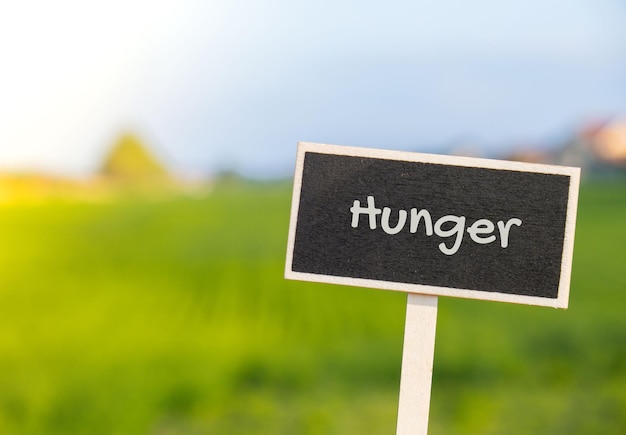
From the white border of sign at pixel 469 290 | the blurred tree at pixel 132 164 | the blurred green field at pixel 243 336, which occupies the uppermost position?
the blurred tree at pixel 132 164

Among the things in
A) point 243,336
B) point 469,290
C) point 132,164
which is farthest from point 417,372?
point 132,164

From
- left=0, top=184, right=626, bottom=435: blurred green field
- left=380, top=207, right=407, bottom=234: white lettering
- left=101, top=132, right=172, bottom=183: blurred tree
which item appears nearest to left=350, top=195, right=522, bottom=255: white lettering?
left=380, top=207, right=407, bottom=234: white lettering

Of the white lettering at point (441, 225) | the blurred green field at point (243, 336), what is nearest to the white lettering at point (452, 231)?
the white lettering at point (441, 225)

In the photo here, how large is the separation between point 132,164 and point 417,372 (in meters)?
1.51

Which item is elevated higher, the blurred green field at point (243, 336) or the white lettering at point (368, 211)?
the white lettering at point (368, 211)

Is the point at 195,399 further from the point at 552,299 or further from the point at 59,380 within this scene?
the point at 552,299

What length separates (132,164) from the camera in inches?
87.6

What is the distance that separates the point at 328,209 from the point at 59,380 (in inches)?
50.3

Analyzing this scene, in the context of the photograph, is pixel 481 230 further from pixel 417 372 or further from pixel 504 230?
pixel 417 372

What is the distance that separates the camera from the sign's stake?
88cm

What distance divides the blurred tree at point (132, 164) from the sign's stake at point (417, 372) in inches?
56.6

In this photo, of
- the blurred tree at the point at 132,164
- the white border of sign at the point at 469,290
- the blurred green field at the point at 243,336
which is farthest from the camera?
the blurred tree at the point at 132,164

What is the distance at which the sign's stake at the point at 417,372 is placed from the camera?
88 cm

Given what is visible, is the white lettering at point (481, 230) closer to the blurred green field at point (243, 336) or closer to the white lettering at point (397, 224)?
the white lettering at point (397, 224)
